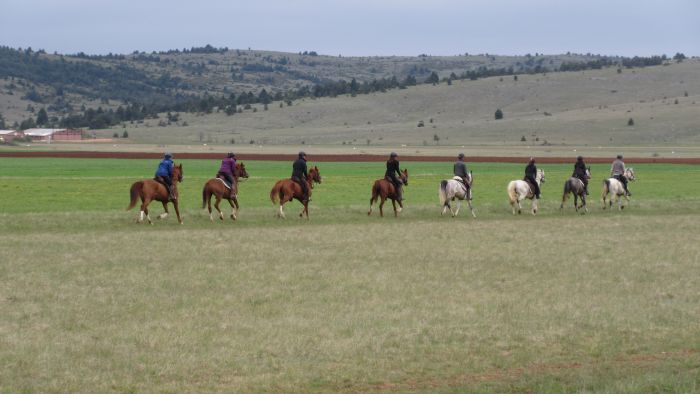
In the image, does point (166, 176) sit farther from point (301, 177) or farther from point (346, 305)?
point (346, 305)

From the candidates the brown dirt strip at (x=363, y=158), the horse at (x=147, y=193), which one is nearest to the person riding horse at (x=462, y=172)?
the horse at (x=147, y=193)

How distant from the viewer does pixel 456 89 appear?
6186 inches

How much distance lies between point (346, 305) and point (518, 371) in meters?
4.56

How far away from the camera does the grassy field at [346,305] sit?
13078 mm

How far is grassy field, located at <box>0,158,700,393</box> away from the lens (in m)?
13.1

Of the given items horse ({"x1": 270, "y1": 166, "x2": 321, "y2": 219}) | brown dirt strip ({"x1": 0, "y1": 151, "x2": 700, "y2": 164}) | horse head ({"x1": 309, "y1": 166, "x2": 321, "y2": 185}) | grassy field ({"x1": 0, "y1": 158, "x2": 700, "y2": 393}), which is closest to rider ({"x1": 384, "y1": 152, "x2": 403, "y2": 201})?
grassy field ({"x1": 0, "y1": 158, "x2": 700, "y2": 393})

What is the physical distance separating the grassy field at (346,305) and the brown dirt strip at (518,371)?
4 cm

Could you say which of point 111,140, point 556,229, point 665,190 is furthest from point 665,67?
point 556,229

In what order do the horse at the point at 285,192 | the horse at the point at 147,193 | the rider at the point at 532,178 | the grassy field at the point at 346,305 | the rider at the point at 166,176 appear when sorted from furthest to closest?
the rider at the point at 532,178 → the horse at the point at 285,192 → the rider at the point at 166,176 → the horse at the point at 147,193 → the grassy field at the point at 346,305

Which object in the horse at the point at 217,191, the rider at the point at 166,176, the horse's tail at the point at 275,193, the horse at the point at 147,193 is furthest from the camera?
the horse's tail at the point at 275,193

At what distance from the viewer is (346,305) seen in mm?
17422

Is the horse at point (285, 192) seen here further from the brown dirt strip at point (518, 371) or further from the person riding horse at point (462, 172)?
the brown dirt strip at point (518, 371)

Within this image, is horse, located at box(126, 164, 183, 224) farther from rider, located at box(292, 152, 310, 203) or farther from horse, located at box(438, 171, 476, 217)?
horse, located at box(438, 171, 476, 217)

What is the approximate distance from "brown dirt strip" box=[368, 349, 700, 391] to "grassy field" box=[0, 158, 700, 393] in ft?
0.12
